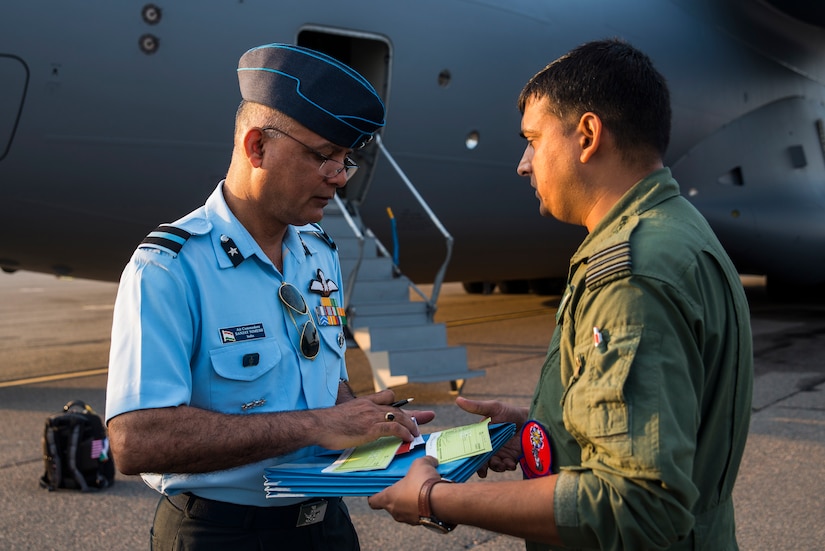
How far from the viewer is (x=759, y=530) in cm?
401

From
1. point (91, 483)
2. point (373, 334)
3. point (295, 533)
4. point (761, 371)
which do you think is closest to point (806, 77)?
point (761, 371)

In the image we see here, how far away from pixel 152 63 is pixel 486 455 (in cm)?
491

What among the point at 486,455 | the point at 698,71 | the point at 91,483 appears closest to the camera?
the point at 486,455

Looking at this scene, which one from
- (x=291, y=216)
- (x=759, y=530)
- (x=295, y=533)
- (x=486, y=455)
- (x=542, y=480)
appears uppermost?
(x=291, y=216)

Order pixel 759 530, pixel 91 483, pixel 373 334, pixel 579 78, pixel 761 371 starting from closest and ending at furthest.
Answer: pixel 579 78 → pixel 759 530 → pixel 91 483 → pixel 373 334 → pixel 761 371

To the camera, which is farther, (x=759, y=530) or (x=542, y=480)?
(x=759, y=530)

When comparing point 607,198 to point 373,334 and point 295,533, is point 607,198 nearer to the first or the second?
point 295,533

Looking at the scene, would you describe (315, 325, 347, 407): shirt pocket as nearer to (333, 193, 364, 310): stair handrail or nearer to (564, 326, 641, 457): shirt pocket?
(564, 326, 641, 457): shirt pocket

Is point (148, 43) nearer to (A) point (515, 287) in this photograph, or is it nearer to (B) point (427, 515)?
(B) point (427, 515)

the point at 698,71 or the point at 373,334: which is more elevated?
the point at 698,71

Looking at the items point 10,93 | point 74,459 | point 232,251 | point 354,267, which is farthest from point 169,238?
point 354,267

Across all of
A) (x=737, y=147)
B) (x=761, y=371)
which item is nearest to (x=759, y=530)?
(x=761, y=371)

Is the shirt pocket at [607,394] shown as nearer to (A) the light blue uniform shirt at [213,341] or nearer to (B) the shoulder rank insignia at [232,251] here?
(A) the light blue uniform shirt at [213,341]

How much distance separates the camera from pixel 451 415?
20.0 feet
